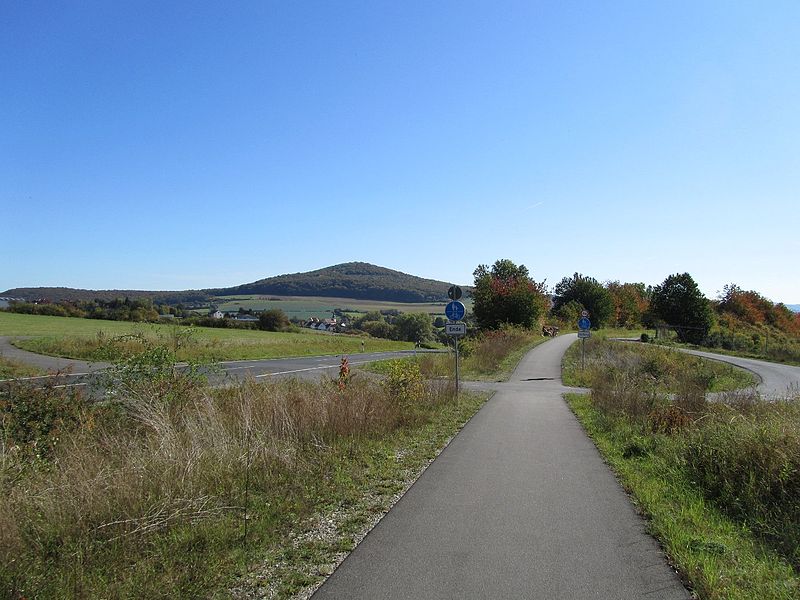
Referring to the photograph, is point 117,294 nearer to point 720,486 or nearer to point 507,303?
point 507,303

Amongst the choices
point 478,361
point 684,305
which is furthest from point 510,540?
point 684,305

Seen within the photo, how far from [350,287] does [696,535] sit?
144m

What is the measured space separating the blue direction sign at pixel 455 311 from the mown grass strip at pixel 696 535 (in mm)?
7379

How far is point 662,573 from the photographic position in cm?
474

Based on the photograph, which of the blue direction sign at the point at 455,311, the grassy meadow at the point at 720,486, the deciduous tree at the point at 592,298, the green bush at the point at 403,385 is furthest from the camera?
the deciduous tree at the point at 592,298

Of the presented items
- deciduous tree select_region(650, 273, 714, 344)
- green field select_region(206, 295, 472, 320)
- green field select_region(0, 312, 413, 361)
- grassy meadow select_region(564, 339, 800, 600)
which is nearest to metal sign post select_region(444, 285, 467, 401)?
grassy meadow select_region(564, 339, 800, 600)

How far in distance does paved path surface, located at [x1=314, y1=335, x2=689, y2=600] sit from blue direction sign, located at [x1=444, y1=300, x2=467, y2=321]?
24.4 feet

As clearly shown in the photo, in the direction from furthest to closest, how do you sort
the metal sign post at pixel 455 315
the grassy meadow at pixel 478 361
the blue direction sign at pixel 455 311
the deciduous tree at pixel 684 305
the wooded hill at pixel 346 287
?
1. the wooded hill at pixel 346 287
2. the deciduous tree at pixel 684 305
3. the grassy meadow at pixel 478 361
4. the blue direction sign at pixel 455 311
5. the metal sign post at pixel 455 315

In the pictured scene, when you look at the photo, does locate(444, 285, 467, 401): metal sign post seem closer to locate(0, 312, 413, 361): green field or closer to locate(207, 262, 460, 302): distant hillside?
locate(0, 312, 413, 361): green field

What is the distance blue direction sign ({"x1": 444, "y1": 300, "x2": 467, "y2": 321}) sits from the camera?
1677cm

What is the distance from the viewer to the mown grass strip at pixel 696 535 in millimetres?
4445

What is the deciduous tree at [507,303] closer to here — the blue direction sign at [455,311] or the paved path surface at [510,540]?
the blue direction sign at [455,311]

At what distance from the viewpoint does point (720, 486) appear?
285 inches

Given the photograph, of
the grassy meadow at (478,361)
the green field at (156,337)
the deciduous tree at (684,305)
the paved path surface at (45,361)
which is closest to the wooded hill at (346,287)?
the deciduous tree at (684,305)
